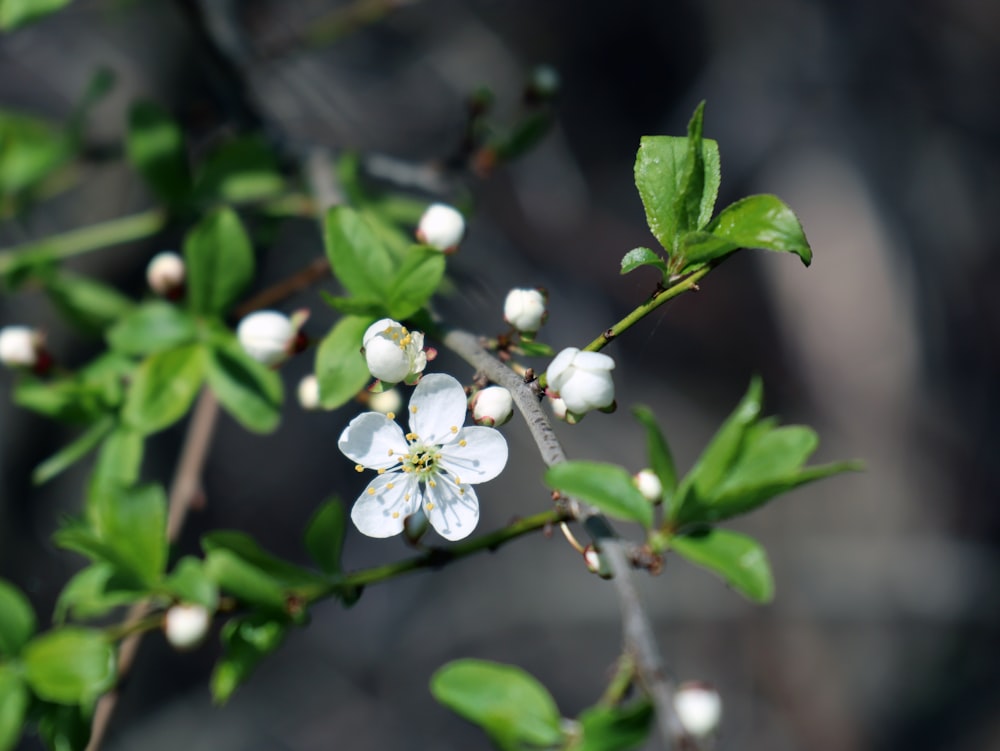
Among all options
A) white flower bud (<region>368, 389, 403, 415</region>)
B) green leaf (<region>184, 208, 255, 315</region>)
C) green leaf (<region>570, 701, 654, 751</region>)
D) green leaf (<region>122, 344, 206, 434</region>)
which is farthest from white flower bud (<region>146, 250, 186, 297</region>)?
green leaf (<region>570, 701, 654, 751</region>)

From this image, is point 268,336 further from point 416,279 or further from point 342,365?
point 416,279

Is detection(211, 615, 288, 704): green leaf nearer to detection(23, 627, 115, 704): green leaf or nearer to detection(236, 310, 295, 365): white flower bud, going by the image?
detection(23, 627, 115, 704): green leaf

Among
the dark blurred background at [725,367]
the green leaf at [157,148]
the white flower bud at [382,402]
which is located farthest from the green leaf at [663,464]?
the dark blurred background at [725,367]

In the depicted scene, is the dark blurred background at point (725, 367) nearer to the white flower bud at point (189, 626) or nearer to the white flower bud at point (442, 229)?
the white flower bud at point (442, 229)

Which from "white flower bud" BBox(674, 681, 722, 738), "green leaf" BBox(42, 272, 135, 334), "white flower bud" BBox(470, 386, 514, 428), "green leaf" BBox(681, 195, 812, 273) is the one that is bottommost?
"green leaf" BBox(42, 272, 135, 334)

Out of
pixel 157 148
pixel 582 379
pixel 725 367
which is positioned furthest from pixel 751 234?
pixel 725 367

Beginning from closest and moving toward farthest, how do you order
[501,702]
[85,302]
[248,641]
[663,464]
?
[501,702], [663,464], [248,641], [85,302]
